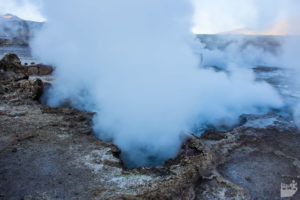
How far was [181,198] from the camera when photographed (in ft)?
9.82

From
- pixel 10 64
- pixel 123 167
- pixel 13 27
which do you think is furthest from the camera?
pixel 13 27

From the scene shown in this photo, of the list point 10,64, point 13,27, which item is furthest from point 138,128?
point 13,27

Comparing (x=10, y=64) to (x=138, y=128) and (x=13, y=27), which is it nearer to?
(x=138, y=128)

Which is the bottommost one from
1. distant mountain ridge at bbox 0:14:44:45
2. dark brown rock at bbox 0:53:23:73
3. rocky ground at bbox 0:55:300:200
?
rocky ground at bbox 0:55:300:200

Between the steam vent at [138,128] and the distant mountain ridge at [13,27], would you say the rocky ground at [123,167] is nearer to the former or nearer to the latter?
the steam vent at [138,128]

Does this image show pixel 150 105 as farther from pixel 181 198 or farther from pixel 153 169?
pixel 181 198

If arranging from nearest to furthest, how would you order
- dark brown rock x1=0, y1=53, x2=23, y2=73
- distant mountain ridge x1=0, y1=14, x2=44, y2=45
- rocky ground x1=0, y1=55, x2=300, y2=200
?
rocky ground x1=0, y1=55, x2=300, y2=200 → dark brown rock x1=0, y1=53, x2=23, y2=73 → distant mountain ridge x1=0, y1=14, x2=44, y2=45

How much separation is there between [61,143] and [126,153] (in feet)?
3.73

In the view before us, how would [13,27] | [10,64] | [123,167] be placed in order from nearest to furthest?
1. [123,167]
2. [10,64]
3. [13,27]

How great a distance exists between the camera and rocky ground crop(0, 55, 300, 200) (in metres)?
3.04

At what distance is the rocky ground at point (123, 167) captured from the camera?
3.04 meters

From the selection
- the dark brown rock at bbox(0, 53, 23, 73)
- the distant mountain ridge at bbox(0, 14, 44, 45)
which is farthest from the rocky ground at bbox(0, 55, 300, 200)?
the distant mountain ridge at bbox(0, 14, 44, 45)

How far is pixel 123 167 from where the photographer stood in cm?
362

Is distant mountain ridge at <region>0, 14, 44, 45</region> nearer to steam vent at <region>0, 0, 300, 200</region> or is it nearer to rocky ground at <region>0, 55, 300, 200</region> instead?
steam vent at <region>0, 0, 300, 200</region>
